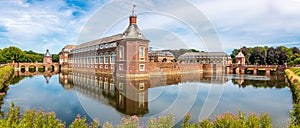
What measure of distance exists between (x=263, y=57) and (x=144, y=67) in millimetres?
54091

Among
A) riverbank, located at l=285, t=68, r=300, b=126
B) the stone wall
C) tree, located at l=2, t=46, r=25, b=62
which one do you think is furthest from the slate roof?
tree, located at l=2, t=46, r=25, b=62

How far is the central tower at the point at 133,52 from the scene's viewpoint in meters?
30.8

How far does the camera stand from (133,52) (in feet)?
103

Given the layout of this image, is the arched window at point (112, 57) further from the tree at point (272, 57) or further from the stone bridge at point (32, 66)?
the tree at point (272, 57)

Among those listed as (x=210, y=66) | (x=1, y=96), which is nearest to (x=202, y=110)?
(x=1, y=96)

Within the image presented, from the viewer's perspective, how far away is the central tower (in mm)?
30844

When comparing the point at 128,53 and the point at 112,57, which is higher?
the point at 128,53

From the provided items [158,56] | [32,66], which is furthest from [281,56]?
[32,66]

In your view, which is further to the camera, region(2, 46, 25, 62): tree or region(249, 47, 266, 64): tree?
region(249, 47, 266, 64): tree

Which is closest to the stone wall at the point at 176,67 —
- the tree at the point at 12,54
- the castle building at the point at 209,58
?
the castle building at the point at 209,58

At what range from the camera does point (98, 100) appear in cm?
1434

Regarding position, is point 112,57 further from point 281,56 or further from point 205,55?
point 281,56

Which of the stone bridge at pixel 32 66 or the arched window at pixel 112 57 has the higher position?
the arched window at pixel 112 57

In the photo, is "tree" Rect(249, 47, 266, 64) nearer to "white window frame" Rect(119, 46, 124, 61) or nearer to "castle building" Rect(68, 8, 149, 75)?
"castle building" Rect(68, 8, 149, 75)
